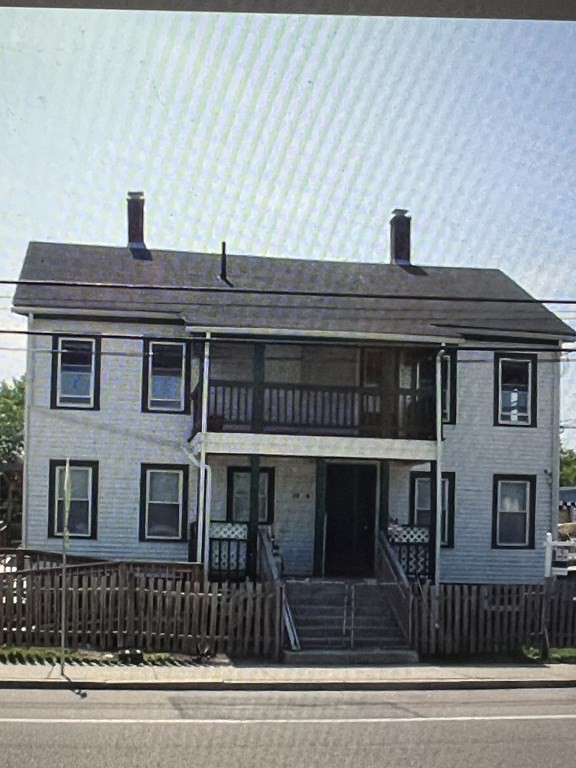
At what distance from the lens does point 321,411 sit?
2292 cm

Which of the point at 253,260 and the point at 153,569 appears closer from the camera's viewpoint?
the point at 153,569

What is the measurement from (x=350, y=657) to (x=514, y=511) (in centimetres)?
949

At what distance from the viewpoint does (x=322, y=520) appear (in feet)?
77.3

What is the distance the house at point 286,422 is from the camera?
22625 millimetres

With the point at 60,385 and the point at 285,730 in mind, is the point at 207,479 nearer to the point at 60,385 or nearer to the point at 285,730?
the point at 60,385

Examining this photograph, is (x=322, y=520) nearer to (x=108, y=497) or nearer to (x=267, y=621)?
(x=108, y=497)

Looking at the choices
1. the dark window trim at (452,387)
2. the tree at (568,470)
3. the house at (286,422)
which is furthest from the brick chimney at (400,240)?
the tree at (568,470)

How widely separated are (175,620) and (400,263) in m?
13.9

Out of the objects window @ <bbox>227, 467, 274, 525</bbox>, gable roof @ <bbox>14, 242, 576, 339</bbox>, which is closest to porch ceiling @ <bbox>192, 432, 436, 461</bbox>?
window @ <bbox>227, 467, 274, 525</bbox>

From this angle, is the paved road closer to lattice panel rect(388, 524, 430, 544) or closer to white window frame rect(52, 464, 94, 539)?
lattice panel rect(388, 524, 430, 544)

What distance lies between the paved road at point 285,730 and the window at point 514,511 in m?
11.2

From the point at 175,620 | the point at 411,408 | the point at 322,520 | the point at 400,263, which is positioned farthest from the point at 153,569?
the point at 400,263

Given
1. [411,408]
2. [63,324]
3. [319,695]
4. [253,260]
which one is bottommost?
[319,695]

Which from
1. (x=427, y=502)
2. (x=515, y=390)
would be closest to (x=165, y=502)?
(x=427, y=502)
